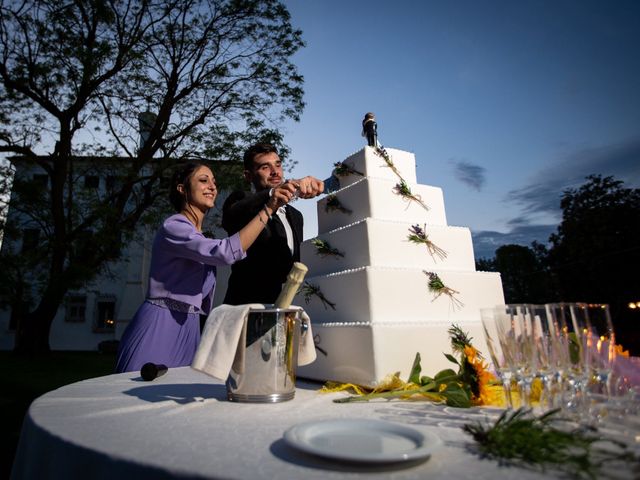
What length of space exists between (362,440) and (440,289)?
1.39m

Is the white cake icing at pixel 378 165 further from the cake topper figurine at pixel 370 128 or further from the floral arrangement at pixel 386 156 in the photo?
the cake topper figurine at pixel 370 128

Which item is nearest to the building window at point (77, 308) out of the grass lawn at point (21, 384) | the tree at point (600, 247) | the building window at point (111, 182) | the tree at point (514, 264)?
the grass lawn at point (21, 384)

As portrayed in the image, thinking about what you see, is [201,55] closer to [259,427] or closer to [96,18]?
[96,18]

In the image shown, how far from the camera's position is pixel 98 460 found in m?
0.77

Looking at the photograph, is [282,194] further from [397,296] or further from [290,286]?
[397,296]

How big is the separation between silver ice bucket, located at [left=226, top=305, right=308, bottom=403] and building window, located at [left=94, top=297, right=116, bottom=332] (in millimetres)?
27850

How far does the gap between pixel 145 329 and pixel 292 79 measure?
13.0 metres

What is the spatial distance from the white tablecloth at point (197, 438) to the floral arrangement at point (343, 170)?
1.54m

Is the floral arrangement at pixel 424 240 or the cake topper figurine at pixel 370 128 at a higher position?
the cake topper figurine at pixel 370 128

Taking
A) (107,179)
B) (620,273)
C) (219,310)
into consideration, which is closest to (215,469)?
(219,310)

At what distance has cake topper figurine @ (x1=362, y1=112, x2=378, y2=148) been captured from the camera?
256cm

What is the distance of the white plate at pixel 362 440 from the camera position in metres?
0.69

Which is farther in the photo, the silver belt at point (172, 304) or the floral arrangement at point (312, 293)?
the silver belt at point (172, 304)

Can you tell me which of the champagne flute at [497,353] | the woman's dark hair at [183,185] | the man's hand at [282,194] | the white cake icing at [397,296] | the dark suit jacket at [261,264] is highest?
the woman's dark hair at [183,185]
